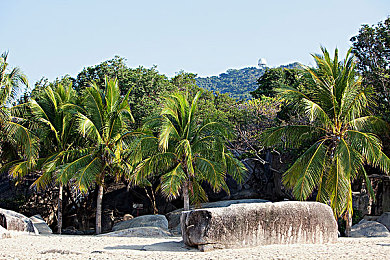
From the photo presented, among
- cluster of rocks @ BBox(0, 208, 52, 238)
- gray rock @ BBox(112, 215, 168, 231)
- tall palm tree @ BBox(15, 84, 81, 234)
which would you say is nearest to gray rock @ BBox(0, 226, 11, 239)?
cluster of rocks @ BBox(0, 208, 52, 238)

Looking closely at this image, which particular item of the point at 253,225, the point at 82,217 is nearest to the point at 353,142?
the point at 253,225

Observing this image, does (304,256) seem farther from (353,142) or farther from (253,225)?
(353,142)

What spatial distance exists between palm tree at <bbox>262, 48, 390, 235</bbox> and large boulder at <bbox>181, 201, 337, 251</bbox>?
3870 millimetres

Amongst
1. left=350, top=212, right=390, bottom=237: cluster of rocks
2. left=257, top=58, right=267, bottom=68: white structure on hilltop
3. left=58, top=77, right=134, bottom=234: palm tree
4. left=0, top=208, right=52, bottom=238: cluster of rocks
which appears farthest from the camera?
left=257, top=58, right=267, bottom=68: white structure on hilltop

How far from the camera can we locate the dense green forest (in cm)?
1387

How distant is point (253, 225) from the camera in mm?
9016

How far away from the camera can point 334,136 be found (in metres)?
14.2

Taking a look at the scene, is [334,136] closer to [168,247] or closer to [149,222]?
[168,247]

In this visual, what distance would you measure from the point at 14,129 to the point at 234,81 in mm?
65688

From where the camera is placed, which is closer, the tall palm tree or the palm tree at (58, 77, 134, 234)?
the palm tree at (58, 77, 134, 234)

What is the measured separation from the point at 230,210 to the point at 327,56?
7.85 metres

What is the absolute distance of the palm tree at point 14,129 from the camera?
683 inches

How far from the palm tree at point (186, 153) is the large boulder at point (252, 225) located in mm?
5762

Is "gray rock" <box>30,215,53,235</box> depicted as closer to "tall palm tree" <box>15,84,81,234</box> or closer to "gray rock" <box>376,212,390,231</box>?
"tall palm tree" <box>15,84,81,234</box>
